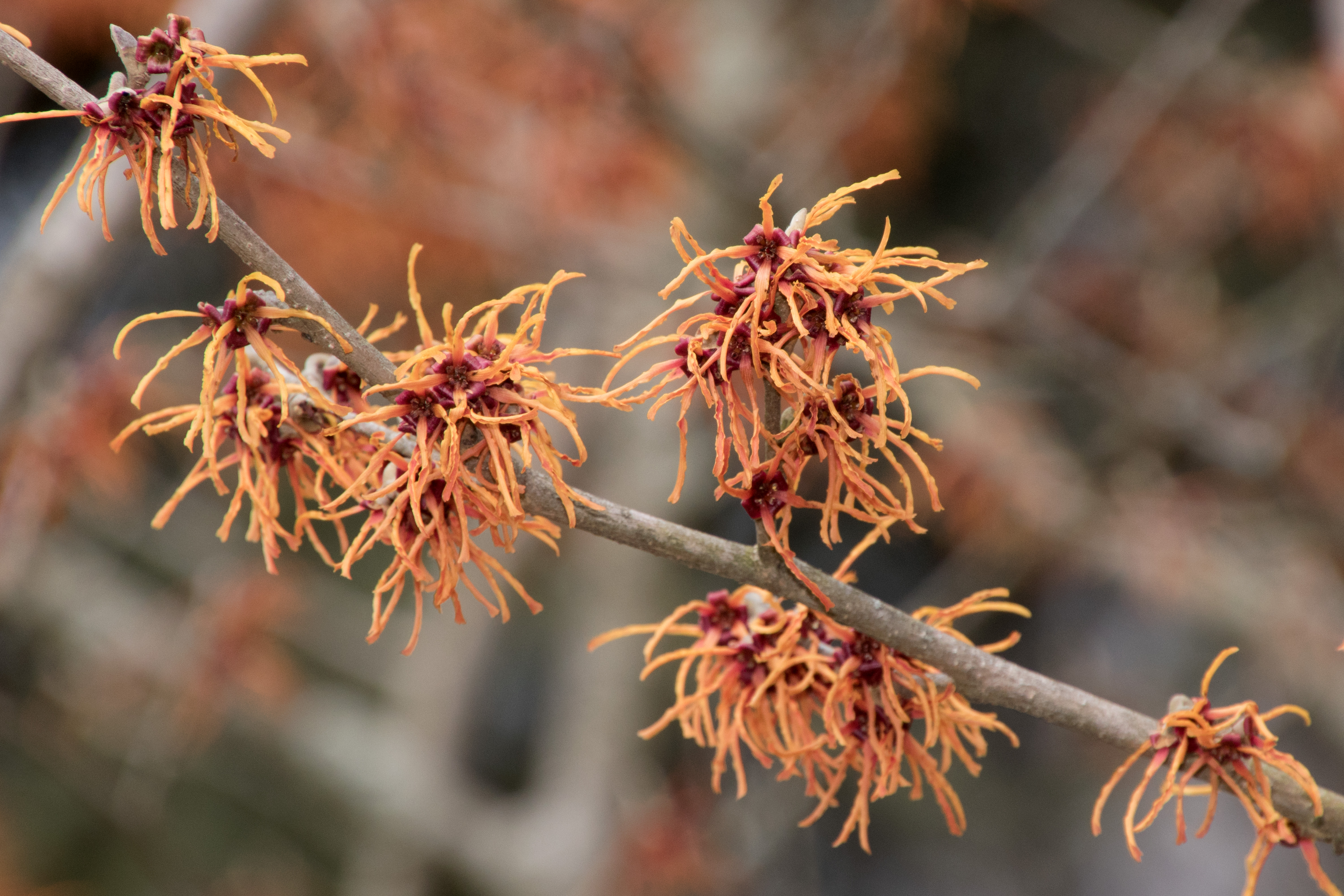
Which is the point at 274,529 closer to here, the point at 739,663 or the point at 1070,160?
the point at 739,663

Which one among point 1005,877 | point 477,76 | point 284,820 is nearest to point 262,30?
point 477,76

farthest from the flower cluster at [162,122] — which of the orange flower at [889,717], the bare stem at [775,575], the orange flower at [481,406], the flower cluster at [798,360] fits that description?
the orange flower at [889,717]

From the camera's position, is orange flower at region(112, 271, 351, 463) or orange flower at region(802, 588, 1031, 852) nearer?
orange flower at region(112, 271, 351, 463)

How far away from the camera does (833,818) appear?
239 inches

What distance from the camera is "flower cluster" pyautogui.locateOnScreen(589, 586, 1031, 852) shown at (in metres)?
1.17

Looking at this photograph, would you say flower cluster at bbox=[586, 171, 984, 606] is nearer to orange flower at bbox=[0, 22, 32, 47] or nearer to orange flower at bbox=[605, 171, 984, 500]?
orange flower at bbox=[605, 171, 984, 500]

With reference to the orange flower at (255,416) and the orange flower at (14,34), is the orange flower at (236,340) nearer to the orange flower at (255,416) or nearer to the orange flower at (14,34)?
the orange flower at (255,416)

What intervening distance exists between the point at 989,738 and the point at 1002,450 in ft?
8.38

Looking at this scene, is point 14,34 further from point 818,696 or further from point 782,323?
point 818,696

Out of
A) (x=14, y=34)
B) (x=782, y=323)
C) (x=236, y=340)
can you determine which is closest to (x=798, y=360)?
(x=782, y=323)

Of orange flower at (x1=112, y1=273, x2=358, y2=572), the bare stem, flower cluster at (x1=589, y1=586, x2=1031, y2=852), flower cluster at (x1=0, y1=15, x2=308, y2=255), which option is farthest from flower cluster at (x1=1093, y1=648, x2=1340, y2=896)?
flower cluster at (x1=0, y1=15, x2=308, y2=255)

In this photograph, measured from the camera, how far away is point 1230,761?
118 cm

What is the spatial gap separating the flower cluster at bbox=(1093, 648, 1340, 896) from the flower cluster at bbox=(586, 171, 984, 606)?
44 centimetres

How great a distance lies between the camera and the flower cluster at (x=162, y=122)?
3.11 ft
